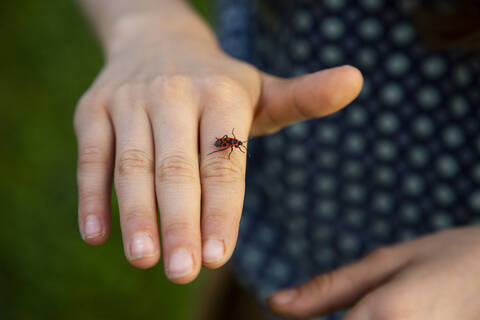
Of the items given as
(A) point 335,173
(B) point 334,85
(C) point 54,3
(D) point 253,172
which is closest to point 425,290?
(B) point 334,85

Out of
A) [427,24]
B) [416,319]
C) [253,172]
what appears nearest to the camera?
[416,319]

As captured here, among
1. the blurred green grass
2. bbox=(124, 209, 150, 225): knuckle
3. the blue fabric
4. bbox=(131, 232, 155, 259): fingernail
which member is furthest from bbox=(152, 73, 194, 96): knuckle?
the blurred green grass

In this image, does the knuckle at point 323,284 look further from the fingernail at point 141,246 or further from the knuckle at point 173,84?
the knuckle at point 173,84

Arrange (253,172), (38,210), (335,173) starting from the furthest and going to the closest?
(38,210), (253,172), (335,173)

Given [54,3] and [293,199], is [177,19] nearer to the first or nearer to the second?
[293,199]

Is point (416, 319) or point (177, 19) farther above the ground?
point (177, 19)

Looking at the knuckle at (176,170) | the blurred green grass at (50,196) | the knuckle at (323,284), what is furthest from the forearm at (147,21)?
the blurred green grass at (50,196)
